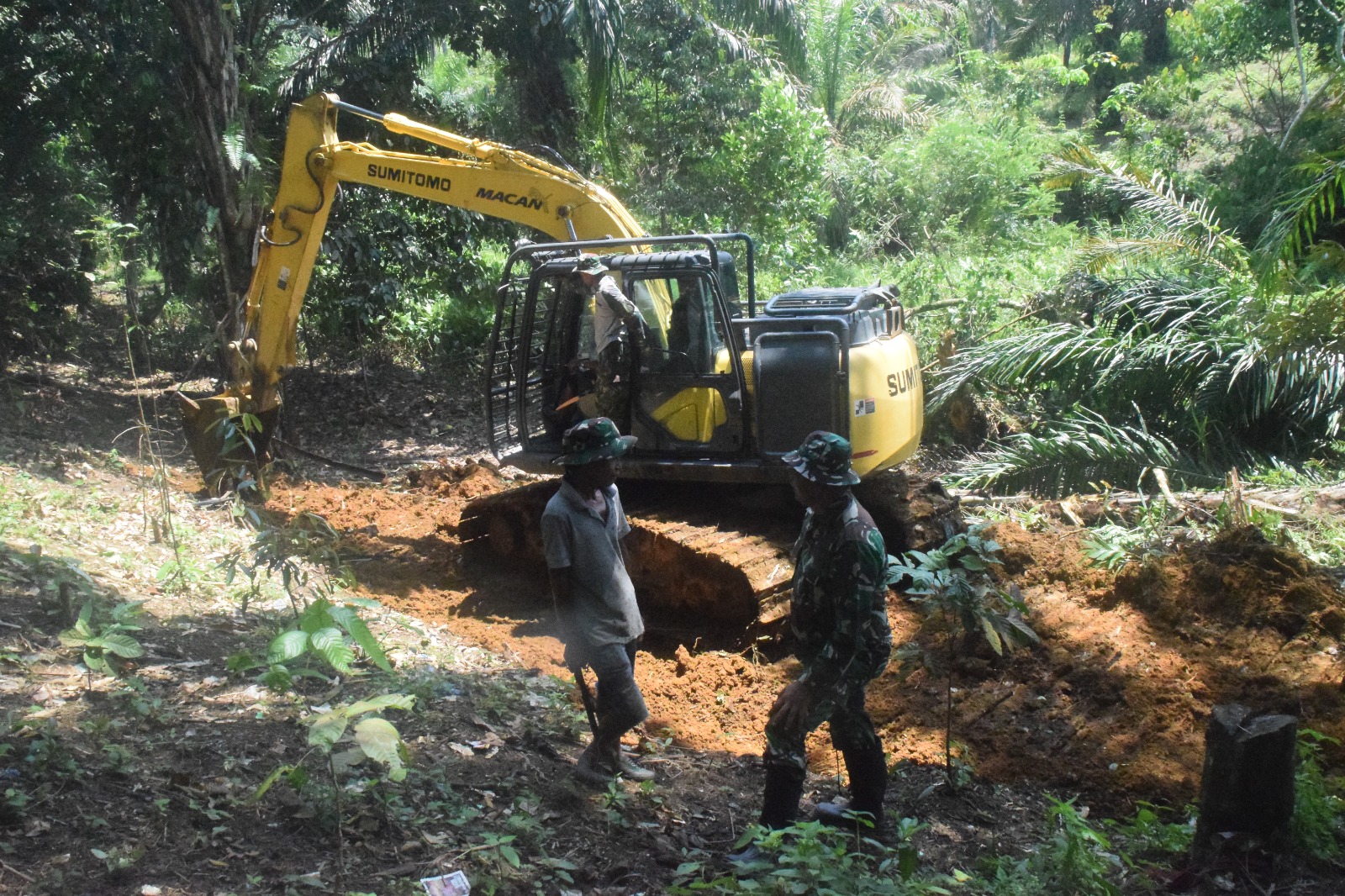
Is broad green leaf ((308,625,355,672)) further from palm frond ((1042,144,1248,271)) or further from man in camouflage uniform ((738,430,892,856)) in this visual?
palm frond ((1042,144,1248,271))

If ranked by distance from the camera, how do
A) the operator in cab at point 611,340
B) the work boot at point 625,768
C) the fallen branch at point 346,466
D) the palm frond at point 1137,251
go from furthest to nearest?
the fallen branch at point 346,466 → the palm frond at point 1137,251 → the operator in cab at point 611,340 → the work boot at point 625,768

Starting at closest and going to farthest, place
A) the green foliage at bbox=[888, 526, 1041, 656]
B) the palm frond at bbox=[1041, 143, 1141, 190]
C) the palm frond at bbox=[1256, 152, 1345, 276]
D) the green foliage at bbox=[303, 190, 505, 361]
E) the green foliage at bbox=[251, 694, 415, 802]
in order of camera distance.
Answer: the green foliage at bbox=[251, 694, 415, 802] → the green foliage at bbox=[888, 526, 1041, 656] → the palm frond at bbox=[1256, 152, 1345, 276] → the palm frond at bbox=[1041, 143, 1141, 190] → the green foliage at bbox=[303, 190, 505, 361]

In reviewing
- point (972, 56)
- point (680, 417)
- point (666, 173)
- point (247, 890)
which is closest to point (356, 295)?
point (666, 173)

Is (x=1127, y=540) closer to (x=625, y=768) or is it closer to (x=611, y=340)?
(x=611, y=340)

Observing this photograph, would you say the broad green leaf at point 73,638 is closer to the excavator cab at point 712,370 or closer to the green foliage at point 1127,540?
the excavator cab at point 712,370

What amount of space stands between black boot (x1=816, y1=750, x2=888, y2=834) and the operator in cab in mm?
3558

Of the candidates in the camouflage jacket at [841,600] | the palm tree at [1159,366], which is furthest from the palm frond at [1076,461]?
the camouflage jacket at [841,600]

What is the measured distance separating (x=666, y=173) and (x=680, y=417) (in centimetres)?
1139

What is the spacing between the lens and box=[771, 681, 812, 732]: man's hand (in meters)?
4.22

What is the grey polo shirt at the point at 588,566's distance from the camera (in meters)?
4.63

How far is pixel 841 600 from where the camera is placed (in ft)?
13.8

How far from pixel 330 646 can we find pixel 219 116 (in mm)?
8848

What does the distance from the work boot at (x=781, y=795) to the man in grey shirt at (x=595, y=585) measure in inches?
29.4

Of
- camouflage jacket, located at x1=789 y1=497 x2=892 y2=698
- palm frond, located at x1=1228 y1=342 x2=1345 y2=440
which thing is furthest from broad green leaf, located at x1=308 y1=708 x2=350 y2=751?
palm frond, located at x1=1228 y1=342 x2=1345 y2=440
